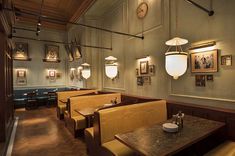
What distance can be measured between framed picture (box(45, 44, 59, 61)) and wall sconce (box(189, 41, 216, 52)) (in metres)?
9.26

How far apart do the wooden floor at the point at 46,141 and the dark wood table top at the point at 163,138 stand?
1.96m

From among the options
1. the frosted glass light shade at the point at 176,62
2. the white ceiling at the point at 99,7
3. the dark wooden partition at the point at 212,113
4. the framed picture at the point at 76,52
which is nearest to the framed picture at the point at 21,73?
the framed picture at the point at 76,52

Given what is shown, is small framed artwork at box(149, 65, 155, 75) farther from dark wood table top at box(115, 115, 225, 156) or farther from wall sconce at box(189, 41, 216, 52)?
dark wood table top at box(115, 115, 225, 156)

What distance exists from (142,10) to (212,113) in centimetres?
354

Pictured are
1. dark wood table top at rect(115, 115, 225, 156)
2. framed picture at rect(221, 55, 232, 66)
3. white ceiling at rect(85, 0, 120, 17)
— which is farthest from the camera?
white ceiling at rect(85, 0, 120, 17)

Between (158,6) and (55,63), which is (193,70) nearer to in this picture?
(158,6)

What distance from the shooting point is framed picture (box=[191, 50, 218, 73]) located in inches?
112

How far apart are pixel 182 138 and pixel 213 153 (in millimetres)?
659

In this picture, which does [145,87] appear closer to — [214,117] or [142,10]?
[214,117]

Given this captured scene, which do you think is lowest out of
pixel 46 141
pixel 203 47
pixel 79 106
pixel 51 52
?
pixel 46 141

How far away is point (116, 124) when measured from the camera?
2621 millimetres

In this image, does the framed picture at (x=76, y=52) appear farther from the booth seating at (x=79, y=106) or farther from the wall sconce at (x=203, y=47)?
the wall sconce at (x=203, y=47)

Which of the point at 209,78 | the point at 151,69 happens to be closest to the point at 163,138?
the point at 209,78

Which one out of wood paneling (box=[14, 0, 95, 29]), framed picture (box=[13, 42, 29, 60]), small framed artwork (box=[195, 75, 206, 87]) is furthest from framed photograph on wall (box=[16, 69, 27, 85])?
small framed artwork (box=[195, 75, 206, 87])
